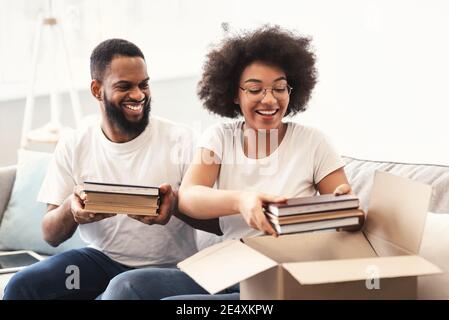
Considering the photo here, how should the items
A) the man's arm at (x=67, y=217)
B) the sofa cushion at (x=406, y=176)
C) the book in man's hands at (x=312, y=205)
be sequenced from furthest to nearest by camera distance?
the sofa cushion at (x=406, y=176)
the man's arm at (x=67, y=217)
the book in man's hands at (x=312, y=205)

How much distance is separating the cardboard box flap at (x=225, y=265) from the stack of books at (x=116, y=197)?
301 mm

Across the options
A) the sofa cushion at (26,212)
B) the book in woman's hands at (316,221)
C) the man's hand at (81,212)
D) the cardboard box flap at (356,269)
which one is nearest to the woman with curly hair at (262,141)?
the man's hand at (81,212)

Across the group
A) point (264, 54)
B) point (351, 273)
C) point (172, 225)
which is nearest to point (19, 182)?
point (172, 225)

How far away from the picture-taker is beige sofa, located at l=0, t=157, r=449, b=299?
1.67m

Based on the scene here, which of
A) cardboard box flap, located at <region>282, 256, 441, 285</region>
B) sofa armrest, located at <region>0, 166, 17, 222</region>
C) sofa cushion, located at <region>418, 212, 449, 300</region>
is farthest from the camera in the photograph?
sofa armrest, located at <region>0, 166, 17, 222</region>

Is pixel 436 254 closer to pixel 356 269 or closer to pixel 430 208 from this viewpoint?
pixel 430 208

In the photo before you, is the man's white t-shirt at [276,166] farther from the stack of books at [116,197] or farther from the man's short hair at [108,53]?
the man's short hair at [108,53]

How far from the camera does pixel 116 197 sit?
1.80 meters

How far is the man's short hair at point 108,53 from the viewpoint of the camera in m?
2.13

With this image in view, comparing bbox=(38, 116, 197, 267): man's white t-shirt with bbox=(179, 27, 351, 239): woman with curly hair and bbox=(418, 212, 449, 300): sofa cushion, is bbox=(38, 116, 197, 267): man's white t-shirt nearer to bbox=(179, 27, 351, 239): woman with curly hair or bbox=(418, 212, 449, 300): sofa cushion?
bbox=(179, 27, 351, 239): woman with curly hair

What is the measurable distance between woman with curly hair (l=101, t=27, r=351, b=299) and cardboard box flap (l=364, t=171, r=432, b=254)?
0.83 feet

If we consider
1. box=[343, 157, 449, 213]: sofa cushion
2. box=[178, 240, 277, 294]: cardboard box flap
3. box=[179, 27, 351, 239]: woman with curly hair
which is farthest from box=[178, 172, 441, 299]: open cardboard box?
box=[343, 157, 449, 213]: sofa cushion

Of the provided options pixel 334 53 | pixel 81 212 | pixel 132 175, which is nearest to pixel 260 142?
pixel 132 175

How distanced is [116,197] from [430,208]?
A: 0.82m
